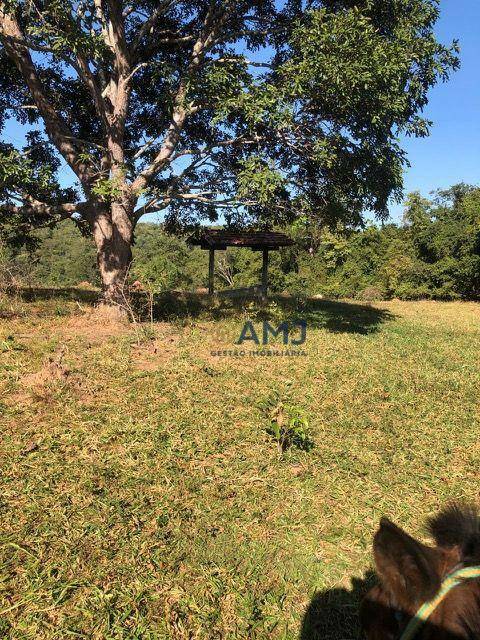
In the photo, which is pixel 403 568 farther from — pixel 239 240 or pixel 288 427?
pixel 239 240

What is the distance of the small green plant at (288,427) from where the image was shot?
14.3ft

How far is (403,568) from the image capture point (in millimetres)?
960

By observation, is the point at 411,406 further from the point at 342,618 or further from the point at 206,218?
the point at 206,218

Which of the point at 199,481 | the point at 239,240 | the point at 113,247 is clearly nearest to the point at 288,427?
the point at 199,481

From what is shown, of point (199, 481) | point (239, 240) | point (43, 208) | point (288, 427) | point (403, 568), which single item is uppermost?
point (239, 240)

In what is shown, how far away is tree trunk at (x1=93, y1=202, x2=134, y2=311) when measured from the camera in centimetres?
851

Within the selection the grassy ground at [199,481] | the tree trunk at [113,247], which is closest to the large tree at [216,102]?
the tree trunk at [113,247]

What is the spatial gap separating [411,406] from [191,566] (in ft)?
13.4

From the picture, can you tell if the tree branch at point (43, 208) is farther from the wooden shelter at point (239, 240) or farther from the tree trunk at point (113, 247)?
the wooden shelter at point (239, 240)

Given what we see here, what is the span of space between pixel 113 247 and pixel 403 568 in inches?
338

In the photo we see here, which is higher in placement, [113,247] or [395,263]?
[395,263]

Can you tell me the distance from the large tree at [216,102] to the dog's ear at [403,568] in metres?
6.80

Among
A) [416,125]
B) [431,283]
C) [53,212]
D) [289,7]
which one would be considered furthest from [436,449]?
[431,283]

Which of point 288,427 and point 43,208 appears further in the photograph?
point 43,208
